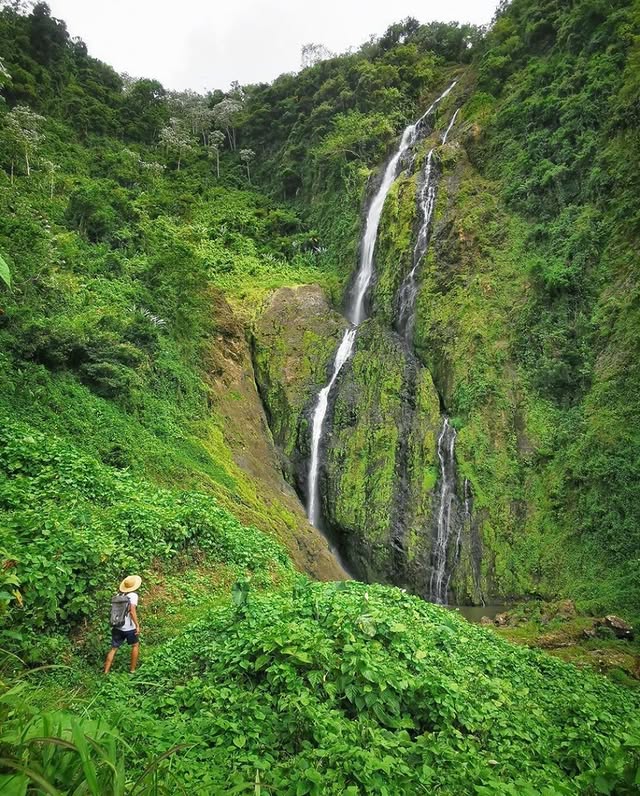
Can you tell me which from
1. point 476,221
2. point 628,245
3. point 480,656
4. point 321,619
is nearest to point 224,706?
point 321,619

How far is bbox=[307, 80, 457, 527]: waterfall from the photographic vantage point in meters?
18.4

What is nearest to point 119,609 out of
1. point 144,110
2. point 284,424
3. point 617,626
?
point 617,626

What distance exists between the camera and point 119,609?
556 centimetres

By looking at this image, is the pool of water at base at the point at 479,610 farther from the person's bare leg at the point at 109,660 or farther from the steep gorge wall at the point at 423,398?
the person's bare leg at the point at 109,660

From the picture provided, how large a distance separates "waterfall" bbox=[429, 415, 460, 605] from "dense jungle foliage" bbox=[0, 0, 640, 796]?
26.8 inches

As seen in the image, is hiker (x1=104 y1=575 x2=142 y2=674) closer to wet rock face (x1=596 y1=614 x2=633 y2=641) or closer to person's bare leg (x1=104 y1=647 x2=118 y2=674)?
person's bare leg (x1=104 y1=647 x2=118 y2=674)

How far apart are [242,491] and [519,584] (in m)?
8.63

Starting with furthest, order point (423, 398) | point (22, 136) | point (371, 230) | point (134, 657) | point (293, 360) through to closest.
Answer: point (371, 230), point (293, 360), point (22, 136), point (423, 398), point (134, 657)

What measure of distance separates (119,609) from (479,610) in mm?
11566

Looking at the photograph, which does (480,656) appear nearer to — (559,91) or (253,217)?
(559,91)

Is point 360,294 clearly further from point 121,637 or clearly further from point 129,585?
point 121,637

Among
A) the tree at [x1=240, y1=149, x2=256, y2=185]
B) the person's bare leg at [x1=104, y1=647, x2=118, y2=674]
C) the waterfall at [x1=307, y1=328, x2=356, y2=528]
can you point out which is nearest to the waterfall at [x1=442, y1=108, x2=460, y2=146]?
the waterfall at [x1=307, y1=328, x2=356, y2=528]

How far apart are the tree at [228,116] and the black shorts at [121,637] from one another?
45.5 m

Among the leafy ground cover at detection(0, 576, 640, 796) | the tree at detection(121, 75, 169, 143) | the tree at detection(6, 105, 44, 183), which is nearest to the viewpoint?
the leafy ground cover at detection(0, 576, 640, 796)
